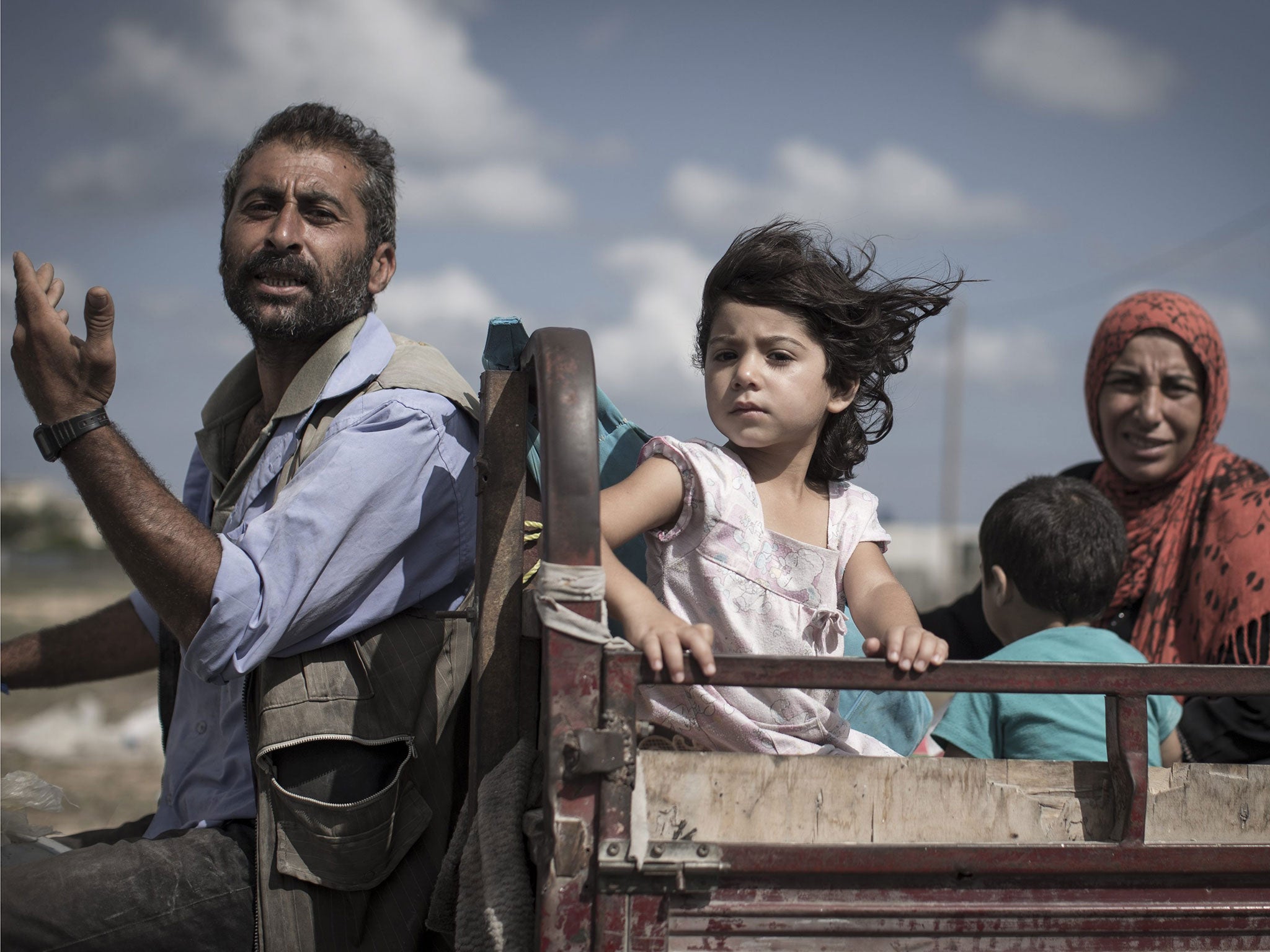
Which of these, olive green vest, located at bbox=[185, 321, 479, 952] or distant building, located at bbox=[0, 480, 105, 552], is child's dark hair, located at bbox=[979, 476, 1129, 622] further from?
distant building, located at bbox=[0, 480, 105, 552]

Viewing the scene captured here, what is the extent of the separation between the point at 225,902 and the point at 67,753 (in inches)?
250

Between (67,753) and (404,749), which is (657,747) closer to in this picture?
(404,749)

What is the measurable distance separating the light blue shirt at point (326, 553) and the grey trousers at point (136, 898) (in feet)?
0.47

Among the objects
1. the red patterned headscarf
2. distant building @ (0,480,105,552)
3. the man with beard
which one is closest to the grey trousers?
the man with beard

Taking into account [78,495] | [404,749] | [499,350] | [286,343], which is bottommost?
[404,749]

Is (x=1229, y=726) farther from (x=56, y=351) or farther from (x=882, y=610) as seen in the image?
(x=56, y=351)

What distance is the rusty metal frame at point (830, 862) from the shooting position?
1412 millimetres

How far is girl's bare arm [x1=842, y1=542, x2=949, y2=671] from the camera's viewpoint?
1604 millimetres

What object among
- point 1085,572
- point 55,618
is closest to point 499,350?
point 1085,572

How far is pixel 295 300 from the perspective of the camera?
250cm

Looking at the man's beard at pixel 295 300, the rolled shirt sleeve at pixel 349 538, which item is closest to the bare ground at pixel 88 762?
the rolled shirt sleeve at pixel 349 538

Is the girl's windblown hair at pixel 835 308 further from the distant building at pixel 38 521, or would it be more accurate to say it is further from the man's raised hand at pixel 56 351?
the distant building at pixel 38 521

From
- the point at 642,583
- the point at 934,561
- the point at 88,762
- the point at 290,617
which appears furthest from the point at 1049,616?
the point at 934,561

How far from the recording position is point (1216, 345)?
3.71m
